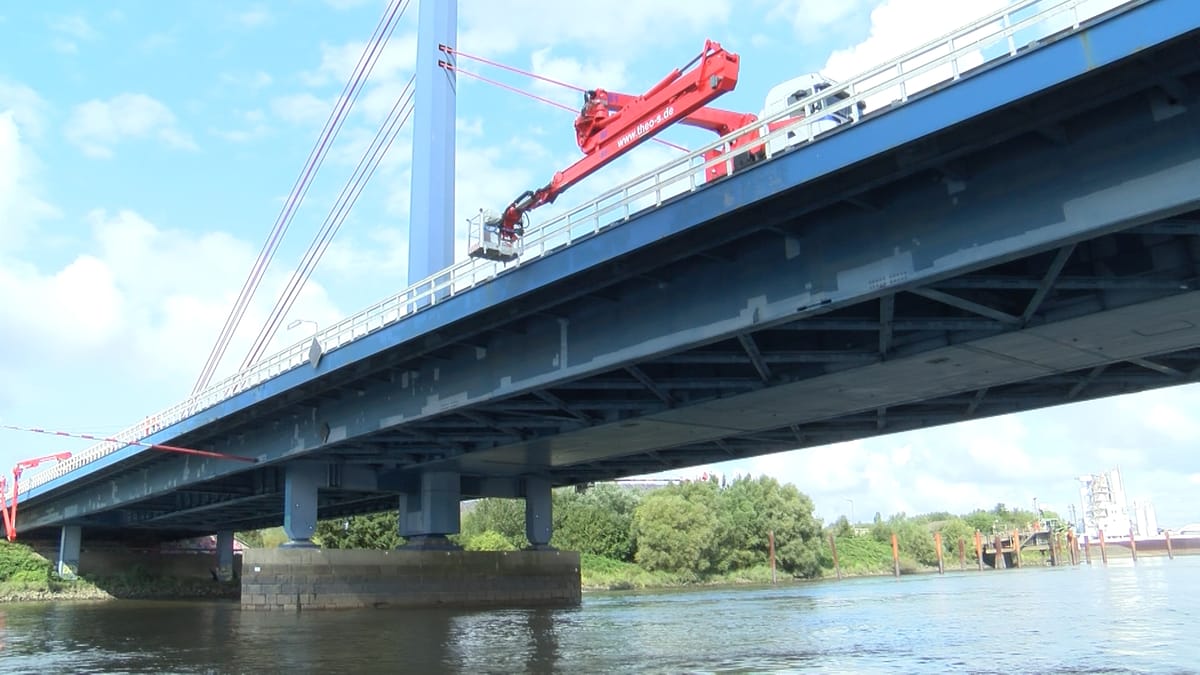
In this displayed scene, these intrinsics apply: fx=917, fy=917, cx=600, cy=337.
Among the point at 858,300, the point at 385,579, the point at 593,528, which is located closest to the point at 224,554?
the point at 593,528

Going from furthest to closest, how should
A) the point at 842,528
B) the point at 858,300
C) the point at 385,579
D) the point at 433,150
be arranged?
1. the point at 842,528
2. the point at 385,579
3. the point at 433,150
4. the point at 858,300

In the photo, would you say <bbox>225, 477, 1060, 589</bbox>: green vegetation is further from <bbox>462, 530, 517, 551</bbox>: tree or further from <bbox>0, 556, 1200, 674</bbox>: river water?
<bbox>0, 556, 1200, 674</bbox>: river water

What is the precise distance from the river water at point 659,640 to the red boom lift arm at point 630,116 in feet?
39.5

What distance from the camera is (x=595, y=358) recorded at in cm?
2411

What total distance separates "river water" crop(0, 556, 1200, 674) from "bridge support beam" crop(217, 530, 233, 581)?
46438mm

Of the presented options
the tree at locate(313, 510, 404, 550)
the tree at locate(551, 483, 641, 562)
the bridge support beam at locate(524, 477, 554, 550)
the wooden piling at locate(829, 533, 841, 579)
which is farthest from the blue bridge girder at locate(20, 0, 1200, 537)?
the wooden piling at locate(829, 533, 841, 579)

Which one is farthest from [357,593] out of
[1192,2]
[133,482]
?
[1192,2]

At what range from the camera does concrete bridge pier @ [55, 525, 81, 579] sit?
261 ft

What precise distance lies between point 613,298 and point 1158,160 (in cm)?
1301

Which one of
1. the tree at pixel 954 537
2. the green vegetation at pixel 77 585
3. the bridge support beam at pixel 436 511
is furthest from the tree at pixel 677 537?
the tree at pixel 954 537

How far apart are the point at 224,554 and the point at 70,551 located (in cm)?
1270

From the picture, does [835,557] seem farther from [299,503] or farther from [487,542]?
[299,503]

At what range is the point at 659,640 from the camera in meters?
25.0

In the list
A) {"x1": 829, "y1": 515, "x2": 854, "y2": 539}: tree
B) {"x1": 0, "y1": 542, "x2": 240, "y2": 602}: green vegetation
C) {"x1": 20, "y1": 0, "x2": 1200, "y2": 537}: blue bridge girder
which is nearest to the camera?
{"x1": 20, "y1": 0, "x2": 1200, "y2": 537}: blue bridge girder
